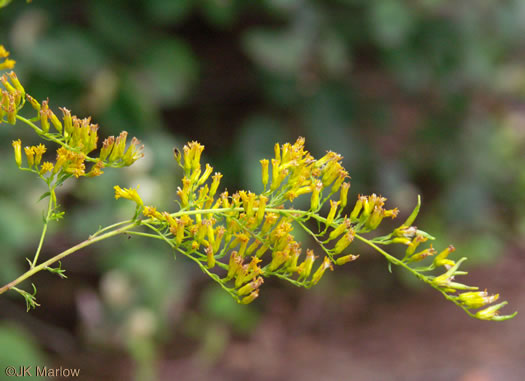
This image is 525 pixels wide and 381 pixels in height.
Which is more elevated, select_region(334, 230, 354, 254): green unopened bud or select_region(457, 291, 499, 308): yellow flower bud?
select_region(334, 230, 354, 254): green unopened bud

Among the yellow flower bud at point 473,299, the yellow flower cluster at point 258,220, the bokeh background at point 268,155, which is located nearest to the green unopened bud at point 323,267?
the yellow flower cluster at point 258,220

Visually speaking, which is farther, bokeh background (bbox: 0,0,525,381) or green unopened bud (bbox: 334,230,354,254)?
bokeh background (bbox: 0,0,525,381)

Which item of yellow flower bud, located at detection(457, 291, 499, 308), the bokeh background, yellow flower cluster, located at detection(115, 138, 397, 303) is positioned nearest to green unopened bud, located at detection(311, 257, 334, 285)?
yellow flower cluster, located at detection(115, 138, 397, 303)

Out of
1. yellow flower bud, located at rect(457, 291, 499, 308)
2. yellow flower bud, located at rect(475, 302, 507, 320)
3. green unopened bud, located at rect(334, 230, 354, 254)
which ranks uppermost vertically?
green unopened bud, located at rect(334, 230, 354, 254)

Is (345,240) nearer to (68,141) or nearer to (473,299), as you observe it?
(473,299)

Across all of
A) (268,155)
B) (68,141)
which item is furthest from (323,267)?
(268,155)

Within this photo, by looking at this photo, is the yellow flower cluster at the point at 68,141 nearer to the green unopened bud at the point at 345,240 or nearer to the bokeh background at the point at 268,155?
the green unopened bud at the point at 345,240

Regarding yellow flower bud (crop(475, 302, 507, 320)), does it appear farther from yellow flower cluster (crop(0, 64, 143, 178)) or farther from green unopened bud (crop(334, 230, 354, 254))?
yellow flower cluster (crop(0, 64, 143, 178))

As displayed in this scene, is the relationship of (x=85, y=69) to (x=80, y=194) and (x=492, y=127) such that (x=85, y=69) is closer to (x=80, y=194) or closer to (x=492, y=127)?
(x=80, y=194)
